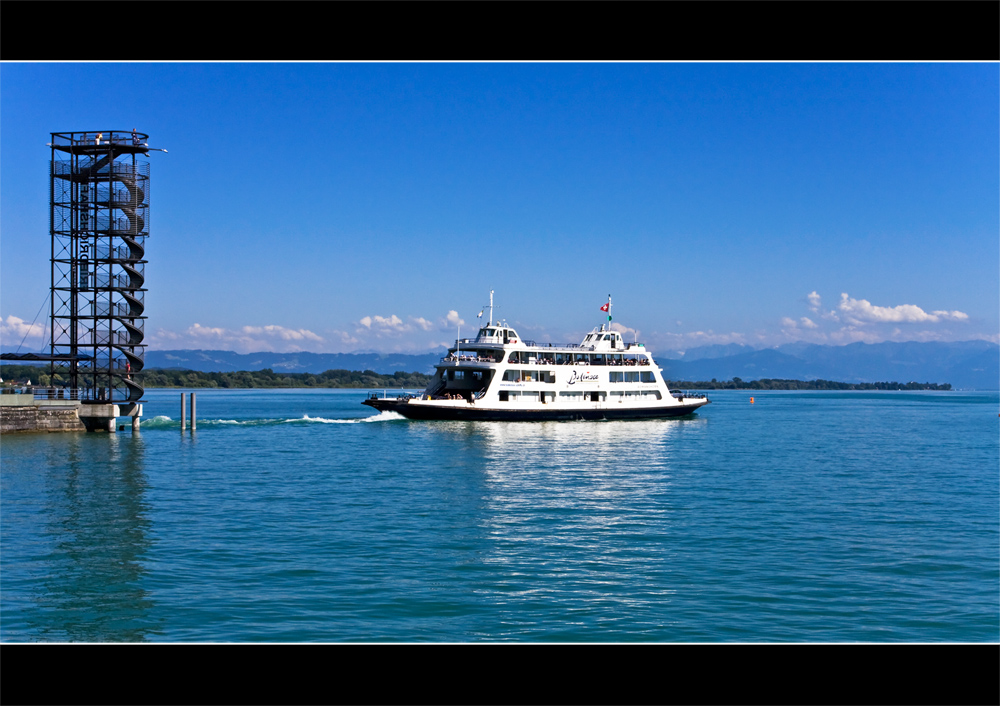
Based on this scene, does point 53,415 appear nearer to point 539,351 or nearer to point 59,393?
point 59,393

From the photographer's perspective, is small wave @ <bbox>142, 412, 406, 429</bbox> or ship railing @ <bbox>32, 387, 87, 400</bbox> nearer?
ship railing @ <bbox>32, 387, 87, 400</bbox>

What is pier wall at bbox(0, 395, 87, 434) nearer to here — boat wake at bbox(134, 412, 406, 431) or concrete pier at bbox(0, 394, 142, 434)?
concrete pier at bbox(0, 394, 142, 434)

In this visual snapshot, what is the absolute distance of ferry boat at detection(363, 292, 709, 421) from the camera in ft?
188

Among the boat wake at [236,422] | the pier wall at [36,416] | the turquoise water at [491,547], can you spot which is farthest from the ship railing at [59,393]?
the turquoise water at [491,547]

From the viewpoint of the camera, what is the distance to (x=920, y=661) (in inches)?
139

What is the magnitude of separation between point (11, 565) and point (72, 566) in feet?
4.48

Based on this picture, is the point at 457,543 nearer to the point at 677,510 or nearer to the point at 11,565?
the point at 677,510

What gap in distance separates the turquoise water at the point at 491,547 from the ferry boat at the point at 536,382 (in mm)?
17947

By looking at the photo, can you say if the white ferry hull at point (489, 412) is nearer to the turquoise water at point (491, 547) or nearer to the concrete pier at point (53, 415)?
the turquoise water at point (491, 547)

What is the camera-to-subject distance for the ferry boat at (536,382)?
57250mm

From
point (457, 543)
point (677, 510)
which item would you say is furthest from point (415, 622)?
point (677, 510)

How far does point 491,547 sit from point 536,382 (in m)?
41.5

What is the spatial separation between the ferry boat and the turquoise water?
58.9 ft

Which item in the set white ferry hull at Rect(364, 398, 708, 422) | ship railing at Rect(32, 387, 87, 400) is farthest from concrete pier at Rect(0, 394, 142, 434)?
white ferry hull at Rect(364, 398, 708, 422)
